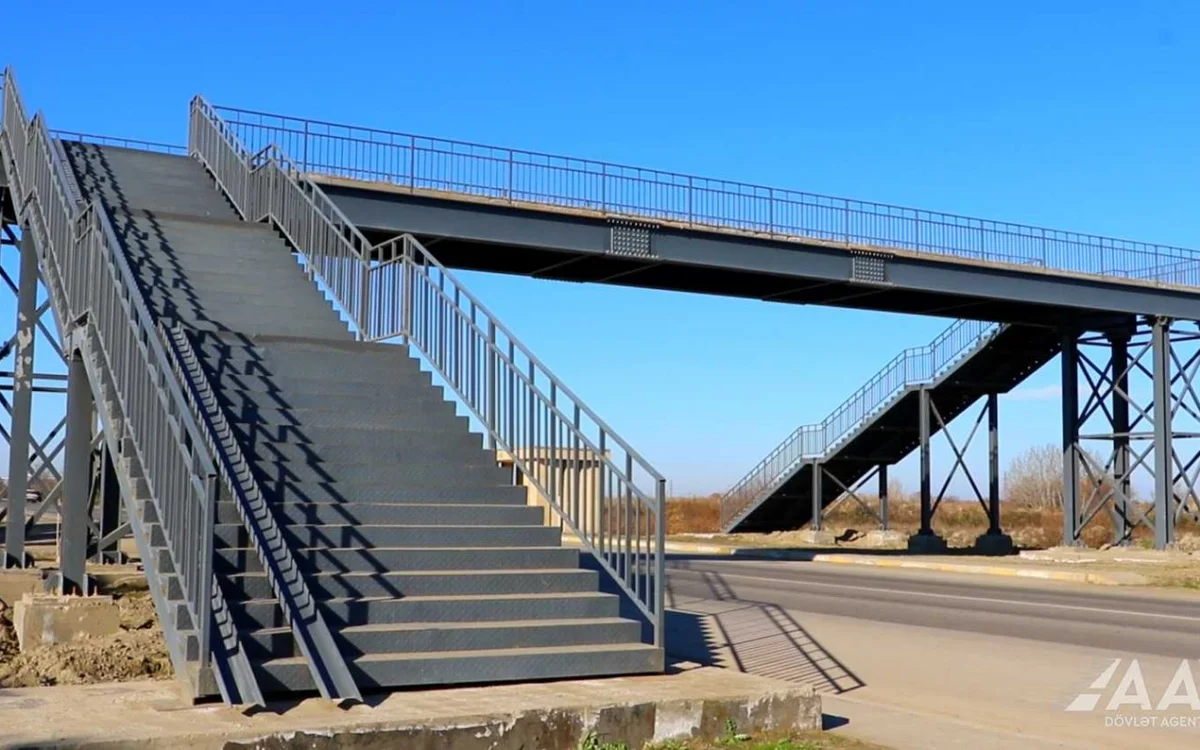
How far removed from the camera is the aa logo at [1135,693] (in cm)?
1042

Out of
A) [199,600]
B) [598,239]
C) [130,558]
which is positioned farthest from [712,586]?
[199,600]

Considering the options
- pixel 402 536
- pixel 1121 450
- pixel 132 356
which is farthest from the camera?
pixel 1121 450

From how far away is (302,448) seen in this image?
10.3 metres

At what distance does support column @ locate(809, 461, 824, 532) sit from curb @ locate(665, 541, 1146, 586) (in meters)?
2.68

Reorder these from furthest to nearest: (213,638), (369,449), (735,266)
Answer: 1. (735,266)
2. (369,449)
3. (213,638)

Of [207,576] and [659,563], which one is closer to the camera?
[207,576]

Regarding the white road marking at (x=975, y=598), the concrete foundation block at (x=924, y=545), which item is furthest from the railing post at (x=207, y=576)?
the concrete foundation block at (x=924, y=545)

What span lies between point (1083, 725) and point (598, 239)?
701 inches

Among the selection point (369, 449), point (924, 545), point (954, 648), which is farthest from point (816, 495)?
point (369, 449)

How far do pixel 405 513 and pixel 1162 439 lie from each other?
29266 mm

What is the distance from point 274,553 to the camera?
8789 millimetres

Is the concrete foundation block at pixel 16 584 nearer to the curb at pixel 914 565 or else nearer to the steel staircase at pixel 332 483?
the steel staircase at pixel 332 483

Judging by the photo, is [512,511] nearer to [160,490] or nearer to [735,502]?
[160,490]

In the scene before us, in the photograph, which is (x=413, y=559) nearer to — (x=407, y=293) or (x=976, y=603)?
(x=407, y=293)
